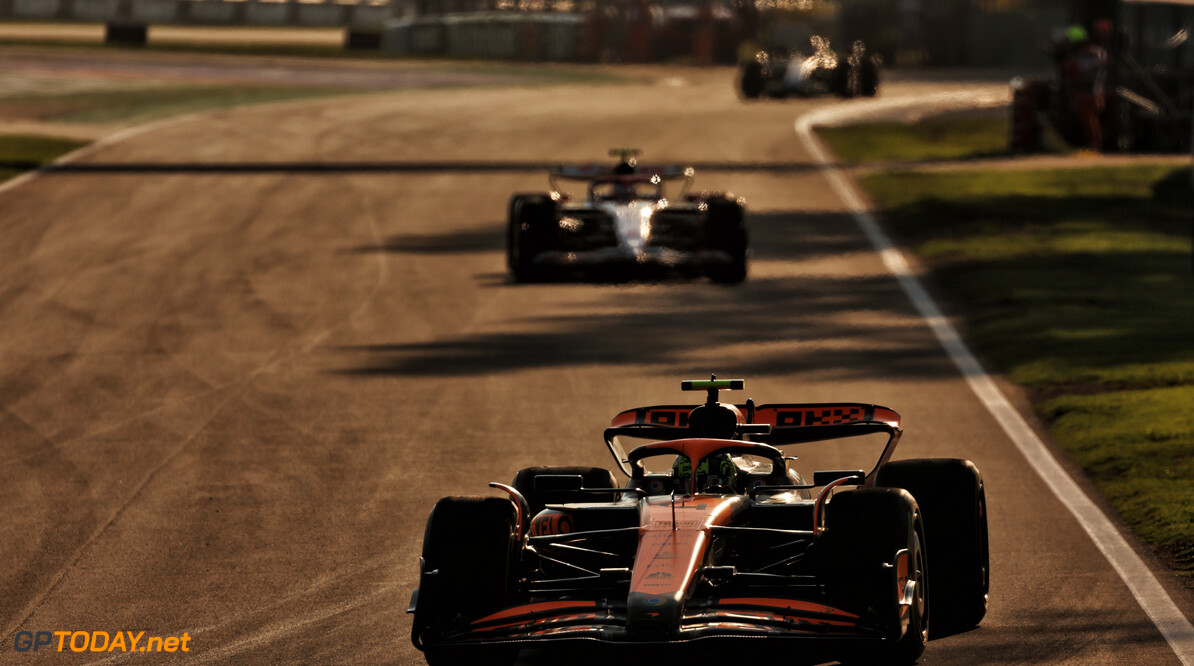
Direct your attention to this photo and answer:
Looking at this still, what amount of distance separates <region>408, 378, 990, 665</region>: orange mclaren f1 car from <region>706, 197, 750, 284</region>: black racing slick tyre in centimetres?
1111

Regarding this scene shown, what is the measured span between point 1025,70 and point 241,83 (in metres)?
30.2

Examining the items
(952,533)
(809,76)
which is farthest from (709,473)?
(809,76)

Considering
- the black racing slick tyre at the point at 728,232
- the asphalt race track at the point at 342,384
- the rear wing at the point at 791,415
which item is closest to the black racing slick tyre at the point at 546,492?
the rear wing at the point at 791,415

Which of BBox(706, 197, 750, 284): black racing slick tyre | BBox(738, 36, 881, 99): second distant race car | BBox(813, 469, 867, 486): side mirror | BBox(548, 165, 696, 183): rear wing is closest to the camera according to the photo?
BBox(813, 469, 867, 486): side mirror

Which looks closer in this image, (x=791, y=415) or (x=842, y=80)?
(x=791, y=415)

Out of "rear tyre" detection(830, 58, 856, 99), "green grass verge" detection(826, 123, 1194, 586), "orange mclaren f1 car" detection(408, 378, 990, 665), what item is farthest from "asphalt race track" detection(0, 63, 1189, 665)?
"rear tyre" detection(830, 58, 856, 99)

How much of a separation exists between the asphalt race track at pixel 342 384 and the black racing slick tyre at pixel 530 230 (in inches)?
14.3

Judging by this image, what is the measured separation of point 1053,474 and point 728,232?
8766 millimetres

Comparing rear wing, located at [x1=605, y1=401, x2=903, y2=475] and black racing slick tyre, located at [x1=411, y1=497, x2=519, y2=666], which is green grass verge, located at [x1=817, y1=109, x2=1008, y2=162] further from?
black racing slick tyre, located at [x1=411, y1=497, x2=519, y2=666]

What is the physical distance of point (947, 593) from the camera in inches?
350

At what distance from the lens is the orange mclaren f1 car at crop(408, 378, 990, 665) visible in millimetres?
7496

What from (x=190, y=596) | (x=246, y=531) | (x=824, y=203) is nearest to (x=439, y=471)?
(x=246, y=531)

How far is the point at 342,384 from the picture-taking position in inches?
633

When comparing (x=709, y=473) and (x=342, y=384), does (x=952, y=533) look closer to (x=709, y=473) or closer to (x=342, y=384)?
(x=709, y=473)
